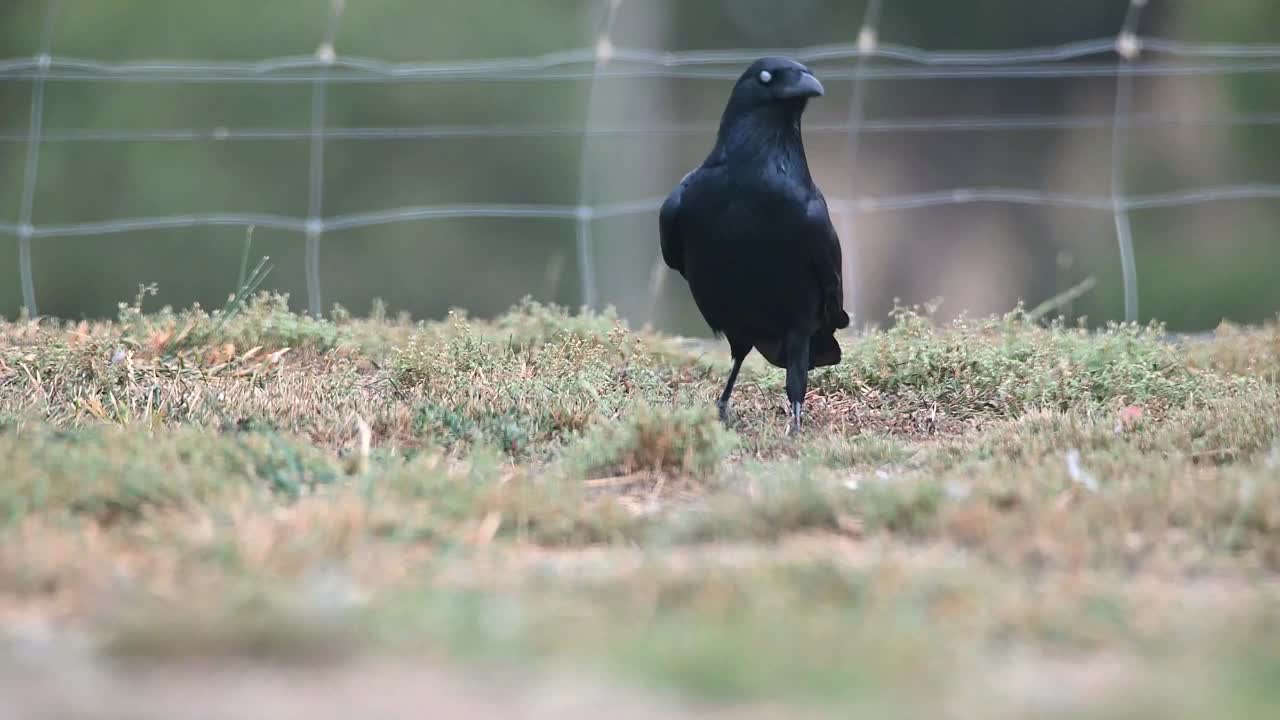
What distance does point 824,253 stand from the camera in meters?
5.80

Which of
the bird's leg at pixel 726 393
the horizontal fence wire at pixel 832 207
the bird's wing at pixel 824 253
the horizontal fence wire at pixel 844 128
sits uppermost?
the horizontal fence wire at pixel 844 128

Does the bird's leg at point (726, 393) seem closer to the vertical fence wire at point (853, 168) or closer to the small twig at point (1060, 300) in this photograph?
the small twig at point (1060, 300)

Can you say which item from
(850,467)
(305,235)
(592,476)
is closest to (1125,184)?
(305,235)

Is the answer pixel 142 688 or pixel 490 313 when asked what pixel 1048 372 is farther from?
pixel 490 313

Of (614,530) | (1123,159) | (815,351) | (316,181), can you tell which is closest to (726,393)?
(815,351)

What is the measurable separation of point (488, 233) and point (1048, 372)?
6.68 m

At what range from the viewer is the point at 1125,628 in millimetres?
2910

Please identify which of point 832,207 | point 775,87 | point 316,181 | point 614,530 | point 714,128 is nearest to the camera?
point 614,530

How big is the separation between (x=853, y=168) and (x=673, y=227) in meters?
4.46

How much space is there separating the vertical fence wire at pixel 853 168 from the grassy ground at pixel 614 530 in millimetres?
3062

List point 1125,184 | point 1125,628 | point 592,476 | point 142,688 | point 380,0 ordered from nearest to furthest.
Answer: point 142,688
point 1125,628
point 592,476
point 1125,184
point 380,0

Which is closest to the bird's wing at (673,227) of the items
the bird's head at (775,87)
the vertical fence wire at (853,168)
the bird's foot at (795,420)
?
the bird's head at (775,87)

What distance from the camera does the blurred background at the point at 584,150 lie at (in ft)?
34.5

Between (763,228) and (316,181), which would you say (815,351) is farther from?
(316,181)
